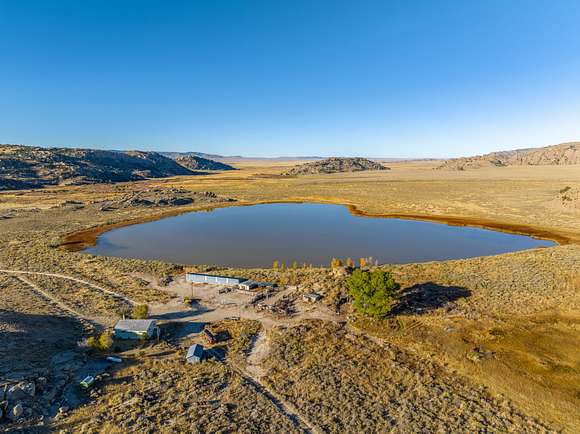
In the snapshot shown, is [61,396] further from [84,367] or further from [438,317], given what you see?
[438,317]

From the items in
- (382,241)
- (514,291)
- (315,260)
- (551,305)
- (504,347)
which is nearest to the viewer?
(504,347)

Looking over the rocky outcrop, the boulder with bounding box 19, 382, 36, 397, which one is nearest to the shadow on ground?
the boulder with bounding box 19, 382, 36, 397

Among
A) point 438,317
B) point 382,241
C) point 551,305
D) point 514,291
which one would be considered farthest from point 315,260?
point 551,305

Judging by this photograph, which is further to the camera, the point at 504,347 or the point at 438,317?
the point at 438,317

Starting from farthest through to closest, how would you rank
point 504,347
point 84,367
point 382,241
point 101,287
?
point 382,241
point 101,287
point 504,347
point 84,367

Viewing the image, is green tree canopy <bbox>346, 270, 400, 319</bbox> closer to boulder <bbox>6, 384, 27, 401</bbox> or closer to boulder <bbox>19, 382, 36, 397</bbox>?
boulder <bbox>19, 382, 36, 397</bbox>

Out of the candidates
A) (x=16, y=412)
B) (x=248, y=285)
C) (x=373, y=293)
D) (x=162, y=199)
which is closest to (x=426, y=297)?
(x=373, y=293)

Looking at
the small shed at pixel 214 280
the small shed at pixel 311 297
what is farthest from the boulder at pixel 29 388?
the small shed at pixel 311 297

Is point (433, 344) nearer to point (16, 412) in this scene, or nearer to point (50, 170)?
point (16, 412)
